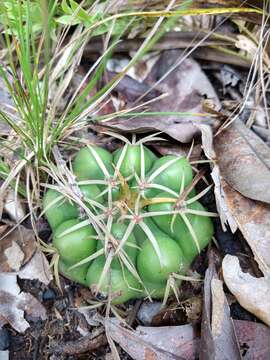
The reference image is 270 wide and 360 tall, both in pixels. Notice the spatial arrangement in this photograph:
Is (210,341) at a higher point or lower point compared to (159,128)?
lower

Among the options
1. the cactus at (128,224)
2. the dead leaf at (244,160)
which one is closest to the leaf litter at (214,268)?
the dead leaf at (244,160)

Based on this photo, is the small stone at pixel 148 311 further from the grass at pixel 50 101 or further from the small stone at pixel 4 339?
the small stone at pixel 4 339

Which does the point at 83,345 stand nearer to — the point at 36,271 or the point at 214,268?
the point at 36,271

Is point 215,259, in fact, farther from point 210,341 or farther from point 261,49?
point 261,49

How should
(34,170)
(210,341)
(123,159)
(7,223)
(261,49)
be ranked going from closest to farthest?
(210,341) → (123,159) → (34,170) → (7,223) → (261,49)

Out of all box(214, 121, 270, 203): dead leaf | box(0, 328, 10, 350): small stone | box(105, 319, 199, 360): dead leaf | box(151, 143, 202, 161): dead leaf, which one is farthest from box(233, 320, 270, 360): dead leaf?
box(0, 328, 10, 350): small stone

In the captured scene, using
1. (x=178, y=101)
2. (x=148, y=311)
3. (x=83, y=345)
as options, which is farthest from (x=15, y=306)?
(x=178, y=101)

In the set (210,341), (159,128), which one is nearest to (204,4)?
(159,128)
